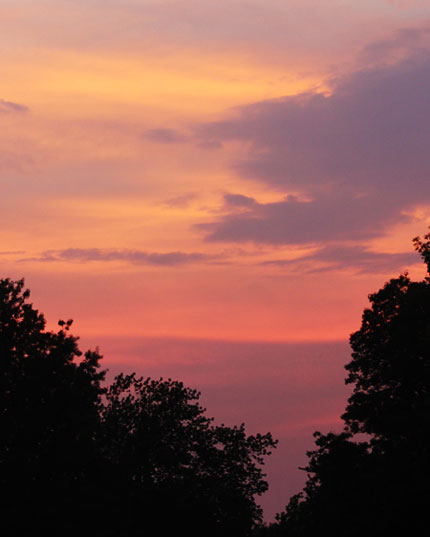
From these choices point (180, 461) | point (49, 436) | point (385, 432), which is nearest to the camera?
point (49, 436)

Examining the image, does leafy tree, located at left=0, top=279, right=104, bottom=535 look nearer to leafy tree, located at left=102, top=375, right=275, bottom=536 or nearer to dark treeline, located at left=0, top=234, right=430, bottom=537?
dark treeline, located at left=0, top=234, right=430, bottom=537

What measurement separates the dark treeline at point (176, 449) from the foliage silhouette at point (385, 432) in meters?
0.08

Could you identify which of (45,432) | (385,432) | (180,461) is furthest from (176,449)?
(45,432)

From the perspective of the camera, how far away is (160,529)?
6888 cm

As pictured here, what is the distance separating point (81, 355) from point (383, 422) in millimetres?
20082

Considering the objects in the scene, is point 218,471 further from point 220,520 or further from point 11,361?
point 11,361

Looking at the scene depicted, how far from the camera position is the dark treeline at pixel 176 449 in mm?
40844

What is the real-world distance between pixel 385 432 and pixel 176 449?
24.6 meters

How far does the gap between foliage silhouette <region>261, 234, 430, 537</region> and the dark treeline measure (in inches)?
3.3

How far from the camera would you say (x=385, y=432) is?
56031 millimetres

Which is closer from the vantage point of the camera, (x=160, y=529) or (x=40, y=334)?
(x=40, y=334)

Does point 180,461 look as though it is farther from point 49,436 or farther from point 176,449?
point 49,436

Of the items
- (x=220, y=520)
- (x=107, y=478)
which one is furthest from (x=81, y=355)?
(x=220, y=520)

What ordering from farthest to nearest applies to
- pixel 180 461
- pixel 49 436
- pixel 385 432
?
1. pixel 180 461
2. pixel 385 432
3. pixel 49 436
